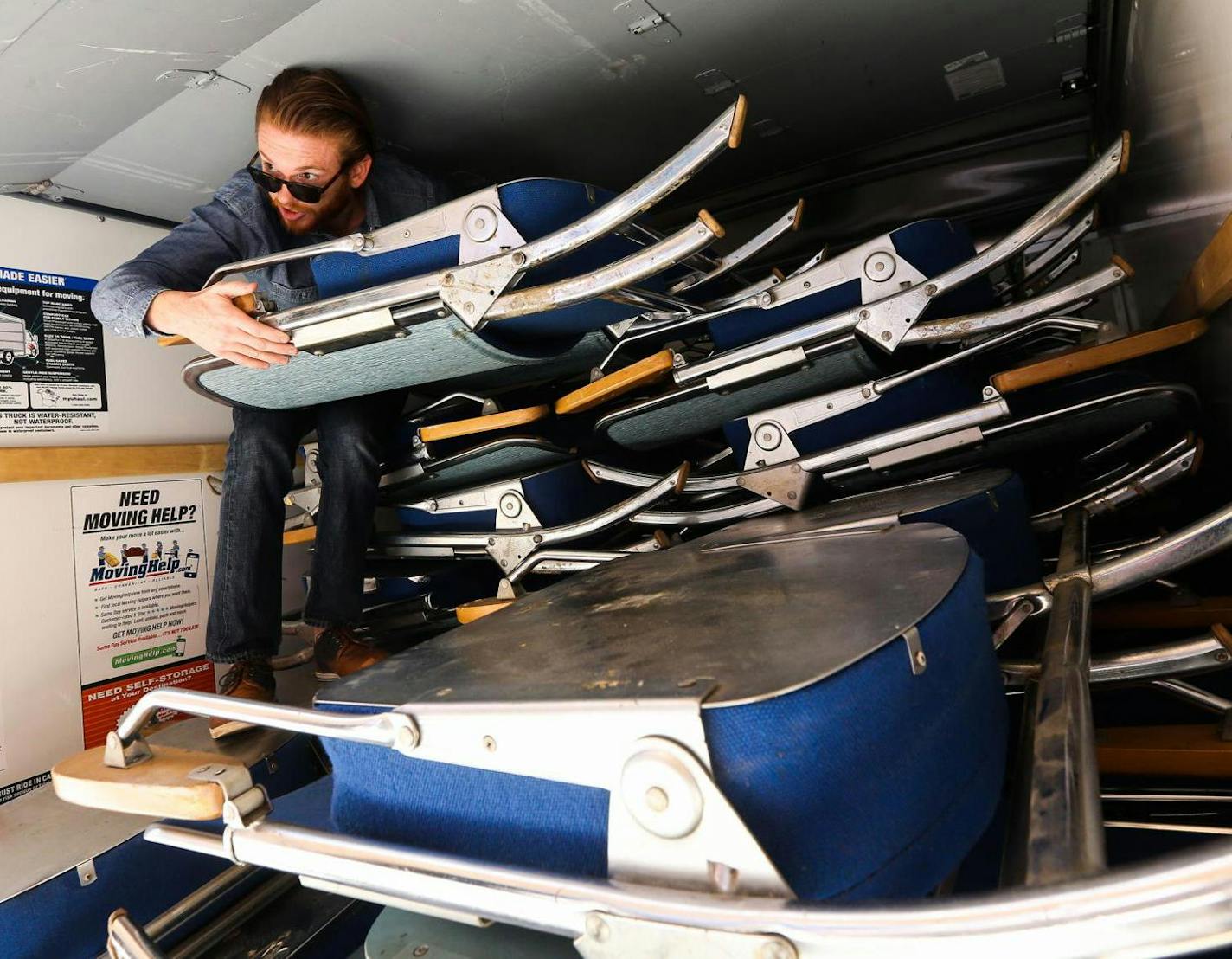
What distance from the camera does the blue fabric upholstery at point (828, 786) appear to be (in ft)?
1.89

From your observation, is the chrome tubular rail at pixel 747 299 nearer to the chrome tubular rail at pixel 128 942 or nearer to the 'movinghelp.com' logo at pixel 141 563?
the chrome tubular rail at pixel 128 942

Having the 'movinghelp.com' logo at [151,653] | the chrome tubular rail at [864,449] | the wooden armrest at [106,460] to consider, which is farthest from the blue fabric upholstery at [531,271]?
the 'movinghelp.com' logo at [151,653]

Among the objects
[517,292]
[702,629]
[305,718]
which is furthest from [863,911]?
[517,292]

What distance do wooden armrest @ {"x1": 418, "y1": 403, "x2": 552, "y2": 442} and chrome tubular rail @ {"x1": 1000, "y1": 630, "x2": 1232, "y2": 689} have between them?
1.16m

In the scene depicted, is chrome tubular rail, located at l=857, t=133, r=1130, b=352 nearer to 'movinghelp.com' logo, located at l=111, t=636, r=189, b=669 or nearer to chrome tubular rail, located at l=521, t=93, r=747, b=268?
chrome tubular rail, located at l=521, t=93, r=747, b=268

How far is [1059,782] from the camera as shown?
0.61 metres

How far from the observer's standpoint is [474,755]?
0.70 m

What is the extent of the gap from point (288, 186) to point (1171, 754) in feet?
6.11

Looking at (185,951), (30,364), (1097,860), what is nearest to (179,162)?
(30,364)

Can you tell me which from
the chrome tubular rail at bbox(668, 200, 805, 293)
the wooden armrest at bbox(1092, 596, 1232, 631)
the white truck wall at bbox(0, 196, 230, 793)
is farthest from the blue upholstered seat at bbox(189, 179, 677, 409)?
the wooden armrest at bbox(1092, 596, 1232, 631)

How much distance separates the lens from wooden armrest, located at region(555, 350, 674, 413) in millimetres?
1769

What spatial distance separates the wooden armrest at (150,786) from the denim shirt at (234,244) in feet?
2.98

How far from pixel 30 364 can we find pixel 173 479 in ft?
1.57

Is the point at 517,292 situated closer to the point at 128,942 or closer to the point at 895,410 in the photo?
the point at 895,410
